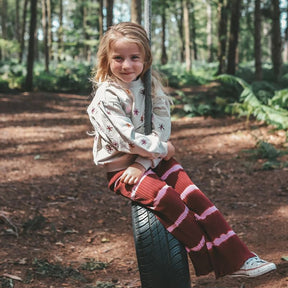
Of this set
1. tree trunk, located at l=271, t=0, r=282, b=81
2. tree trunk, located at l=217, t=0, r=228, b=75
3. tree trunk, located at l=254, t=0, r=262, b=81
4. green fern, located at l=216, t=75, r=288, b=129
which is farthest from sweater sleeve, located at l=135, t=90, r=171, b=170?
tree trunk, located at l=217, t=0, r=228, b=75

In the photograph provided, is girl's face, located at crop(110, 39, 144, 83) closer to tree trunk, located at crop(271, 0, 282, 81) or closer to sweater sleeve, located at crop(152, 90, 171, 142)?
sweater sleeve, located at crop(152, 90, 171, 142)

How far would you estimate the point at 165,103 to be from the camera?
2.54 metres

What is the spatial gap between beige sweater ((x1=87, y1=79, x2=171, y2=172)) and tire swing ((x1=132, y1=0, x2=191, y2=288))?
7 cm

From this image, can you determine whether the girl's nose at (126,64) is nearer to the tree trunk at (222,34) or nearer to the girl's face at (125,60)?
the girl's face at (125,60)

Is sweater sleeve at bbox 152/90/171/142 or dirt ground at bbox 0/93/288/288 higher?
sweater sleeve at bbox 152/90/171/142

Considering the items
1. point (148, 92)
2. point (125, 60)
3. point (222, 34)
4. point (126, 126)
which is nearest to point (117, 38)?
point (125, 60)

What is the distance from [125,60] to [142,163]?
0.62 metres

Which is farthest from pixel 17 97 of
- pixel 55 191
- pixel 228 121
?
pixel 55 191

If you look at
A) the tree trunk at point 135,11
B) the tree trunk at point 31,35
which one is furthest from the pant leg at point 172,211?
the tree trunk at point 31,35

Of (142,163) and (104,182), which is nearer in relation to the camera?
(142,163)

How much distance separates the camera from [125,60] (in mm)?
2359

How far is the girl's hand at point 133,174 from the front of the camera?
7.55ft

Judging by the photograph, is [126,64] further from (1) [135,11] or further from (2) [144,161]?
(1) [135,11]

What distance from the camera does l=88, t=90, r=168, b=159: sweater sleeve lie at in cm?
226
